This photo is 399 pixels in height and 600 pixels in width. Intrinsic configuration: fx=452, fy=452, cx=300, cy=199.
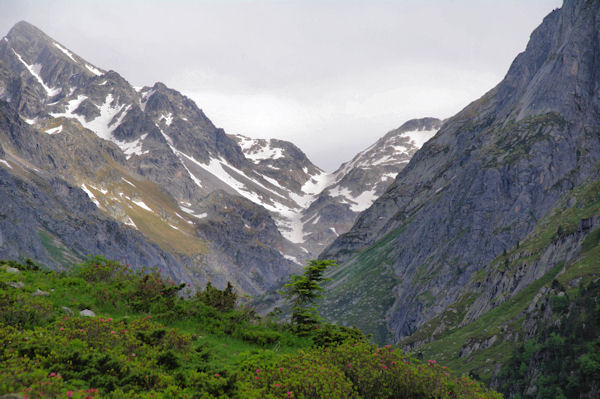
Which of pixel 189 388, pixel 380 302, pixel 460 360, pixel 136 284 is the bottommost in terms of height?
pixel 380 302

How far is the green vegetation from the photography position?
1283 centimetres

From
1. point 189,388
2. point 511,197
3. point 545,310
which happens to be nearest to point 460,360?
point 545,310

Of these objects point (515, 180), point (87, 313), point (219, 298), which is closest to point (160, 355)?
point (87, 313)

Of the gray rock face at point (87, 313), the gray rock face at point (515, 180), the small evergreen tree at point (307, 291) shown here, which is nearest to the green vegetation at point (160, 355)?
the gray rock face at point (87, 313)

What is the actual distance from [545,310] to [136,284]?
49.7 m

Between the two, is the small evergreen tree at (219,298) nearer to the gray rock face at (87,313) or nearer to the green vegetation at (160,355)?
the green vegetation at (160,355)

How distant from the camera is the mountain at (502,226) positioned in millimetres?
79688

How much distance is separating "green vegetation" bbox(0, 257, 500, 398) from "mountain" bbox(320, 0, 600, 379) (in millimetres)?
56770

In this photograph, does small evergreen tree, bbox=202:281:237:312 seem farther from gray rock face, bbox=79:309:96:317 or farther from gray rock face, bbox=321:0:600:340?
gray rock face, bbox=321:0:600:340

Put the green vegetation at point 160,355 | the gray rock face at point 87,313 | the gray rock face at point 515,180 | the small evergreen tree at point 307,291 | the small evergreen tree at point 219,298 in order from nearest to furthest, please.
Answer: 1. the green vegetation at point 160,355
2. the gray rock face at point 87,313
3. the small evergreen tree at point 219,298
4. the small evergreen tree at point 307,291
5. the gray rock face at point 515,180

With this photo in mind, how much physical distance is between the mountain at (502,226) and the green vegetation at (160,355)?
5677 cm

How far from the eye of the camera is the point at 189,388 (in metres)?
13.5

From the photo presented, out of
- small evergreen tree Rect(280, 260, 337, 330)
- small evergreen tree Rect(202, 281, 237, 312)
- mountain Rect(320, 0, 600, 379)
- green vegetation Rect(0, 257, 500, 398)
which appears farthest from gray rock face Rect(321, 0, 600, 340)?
green vegetation Rect(0, 257, 500, 398)

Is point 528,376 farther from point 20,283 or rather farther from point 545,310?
point 20,283
